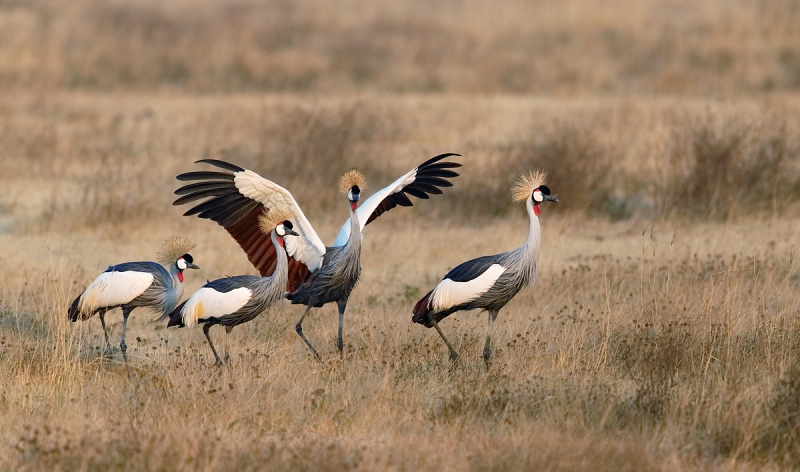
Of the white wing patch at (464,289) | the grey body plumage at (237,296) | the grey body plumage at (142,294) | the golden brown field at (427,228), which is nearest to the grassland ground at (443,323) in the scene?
the golden brown field at (427,228)

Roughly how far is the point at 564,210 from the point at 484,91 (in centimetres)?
788

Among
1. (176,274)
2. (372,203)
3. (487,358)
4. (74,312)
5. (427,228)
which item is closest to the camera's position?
(487,358)

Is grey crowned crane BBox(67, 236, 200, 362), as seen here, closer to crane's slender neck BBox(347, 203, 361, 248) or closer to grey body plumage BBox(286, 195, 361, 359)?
grey body plumage BBox(286, 195, 361, 359)

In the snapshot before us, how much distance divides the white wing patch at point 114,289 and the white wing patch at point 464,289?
1.74 m

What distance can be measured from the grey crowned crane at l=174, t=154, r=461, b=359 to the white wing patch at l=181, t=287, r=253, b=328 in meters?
0.48

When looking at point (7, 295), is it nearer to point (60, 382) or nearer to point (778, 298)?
point (60, 382)

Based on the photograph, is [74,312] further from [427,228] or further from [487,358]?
[427,228]

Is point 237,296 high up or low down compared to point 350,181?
down

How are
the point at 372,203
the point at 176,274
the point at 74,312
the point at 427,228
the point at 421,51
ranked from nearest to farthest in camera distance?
the point at 74,312 → the point at 176,274 → the point at 372,203 → the point at 427,228 → the point at 421,51

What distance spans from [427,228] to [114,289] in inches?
202

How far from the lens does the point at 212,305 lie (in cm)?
624

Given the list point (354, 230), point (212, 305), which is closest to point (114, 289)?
point (212, 305)

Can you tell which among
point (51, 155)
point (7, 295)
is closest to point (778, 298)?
point (7, 295)

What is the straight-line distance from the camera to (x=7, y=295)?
8305 mm
